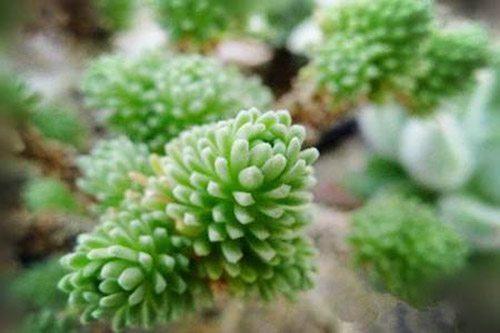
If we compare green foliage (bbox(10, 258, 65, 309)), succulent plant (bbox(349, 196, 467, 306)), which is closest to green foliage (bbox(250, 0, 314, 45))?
succulent plant (bbox(349, 196, 467, 306))

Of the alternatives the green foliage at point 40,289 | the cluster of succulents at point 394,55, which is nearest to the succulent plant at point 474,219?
the cluster of succulents at point 394,55

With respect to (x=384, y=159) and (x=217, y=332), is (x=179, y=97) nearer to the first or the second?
(x=217, y=332)

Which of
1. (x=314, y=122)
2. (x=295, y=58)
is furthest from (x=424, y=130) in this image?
(x=295, y=58)

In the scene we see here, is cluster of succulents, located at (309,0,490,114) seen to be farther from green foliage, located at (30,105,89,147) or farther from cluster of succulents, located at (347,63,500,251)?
green foliage, located at (30,105,89,147)

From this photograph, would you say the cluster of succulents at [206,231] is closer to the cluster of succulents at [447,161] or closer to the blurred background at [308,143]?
the blurred background at [308,143]

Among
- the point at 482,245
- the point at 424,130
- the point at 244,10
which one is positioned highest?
the point at 244,10

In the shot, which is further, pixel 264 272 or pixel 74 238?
pixel 74 238

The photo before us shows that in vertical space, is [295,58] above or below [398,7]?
above

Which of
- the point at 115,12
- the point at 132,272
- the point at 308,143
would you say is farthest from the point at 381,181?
the point at 132,272
